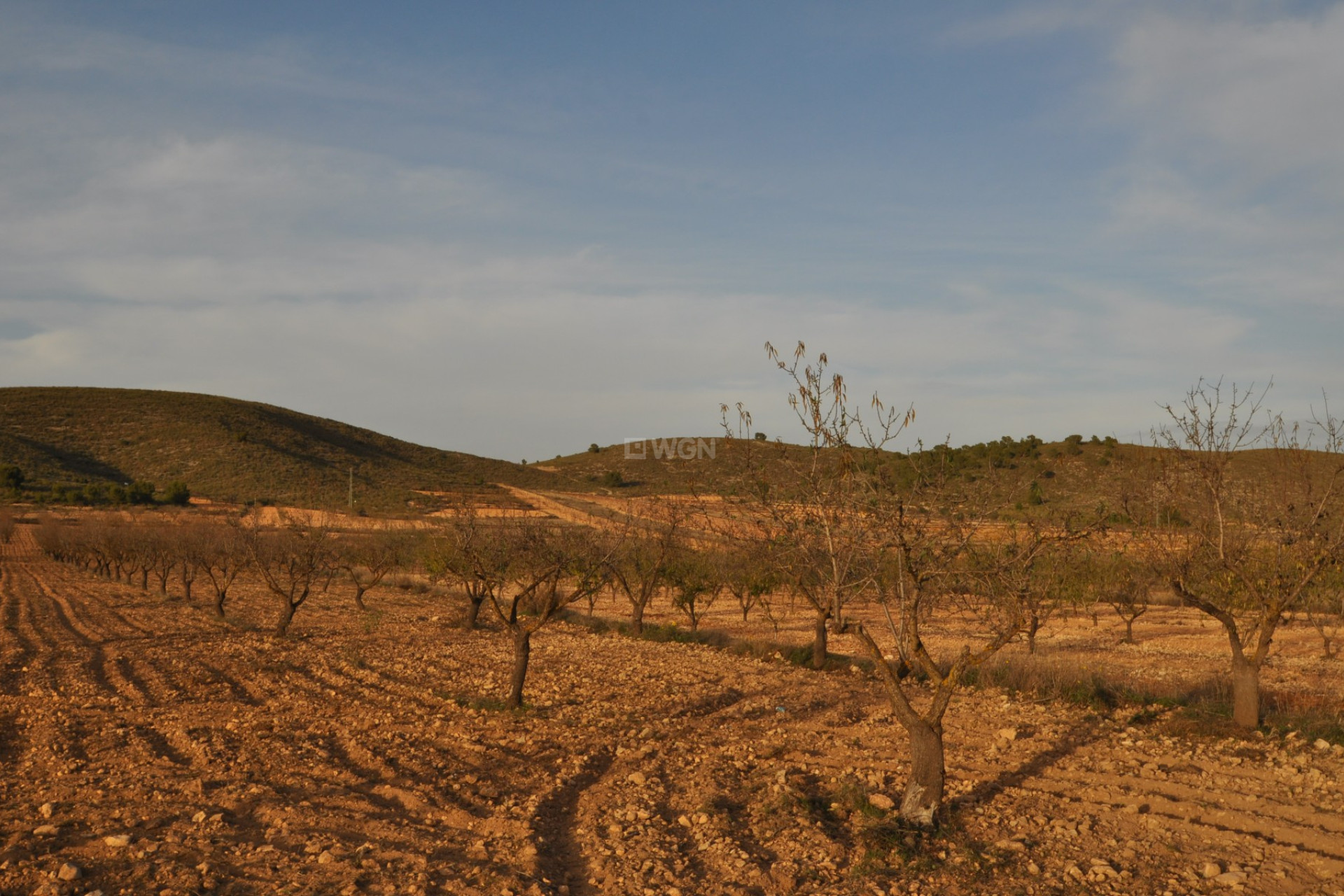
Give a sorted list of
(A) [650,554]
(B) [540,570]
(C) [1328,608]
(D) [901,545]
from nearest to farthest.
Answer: (D) [901,545], (B) [540,570], (C) [1328,608], (A) [650,554]

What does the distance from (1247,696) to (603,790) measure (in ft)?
28.9

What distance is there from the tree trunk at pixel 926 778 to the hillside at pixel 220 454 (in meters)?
59.8

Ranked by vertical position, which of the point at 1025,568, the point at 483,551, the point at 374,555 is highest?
the point at 1025,568

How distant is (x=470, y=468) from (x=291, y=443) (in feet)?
56.3

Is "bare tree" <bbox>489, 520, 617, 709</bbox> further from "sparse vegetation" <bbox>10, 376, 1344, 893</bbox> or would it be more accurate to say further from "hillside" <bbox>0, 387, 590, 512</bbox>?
"hillside" <bbox>0, 387, 590, 512</bbox>

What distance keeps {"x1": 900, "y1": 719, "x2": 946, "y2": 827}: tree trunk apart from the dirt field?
22cm

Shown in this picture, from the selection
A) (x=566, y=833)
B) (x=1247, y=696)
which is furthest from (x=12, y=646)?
(x=1247, y=696)

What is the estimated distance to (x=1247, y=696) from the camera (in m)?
11.6

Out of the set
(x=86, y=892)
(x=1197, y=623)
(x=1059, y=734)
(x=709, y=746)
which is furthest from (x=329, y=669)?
(x=1197, y=623)

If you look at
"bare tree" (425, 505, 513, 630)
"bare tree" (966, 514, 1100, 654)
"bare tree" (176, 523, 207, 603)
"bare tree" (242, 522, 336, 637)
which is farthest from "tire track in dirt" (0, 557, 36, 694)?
"bare tree" (966, 514, 1100, 654)

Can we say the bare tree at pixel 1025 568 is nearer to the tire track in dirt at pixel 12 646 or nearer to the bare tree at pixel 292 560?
the tire track in dirt at pixel 12 646

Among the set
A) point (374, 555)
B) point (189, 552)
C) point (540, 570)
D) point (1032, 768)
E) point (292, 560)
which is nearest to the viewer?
point (1032, 768)

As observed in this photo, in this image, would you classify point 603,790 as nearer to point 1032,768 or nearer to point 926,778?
point 926,778

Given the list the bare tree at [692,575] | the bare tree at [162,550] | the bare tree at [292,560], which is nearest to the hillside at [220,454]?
the bare tree at [162,550]
